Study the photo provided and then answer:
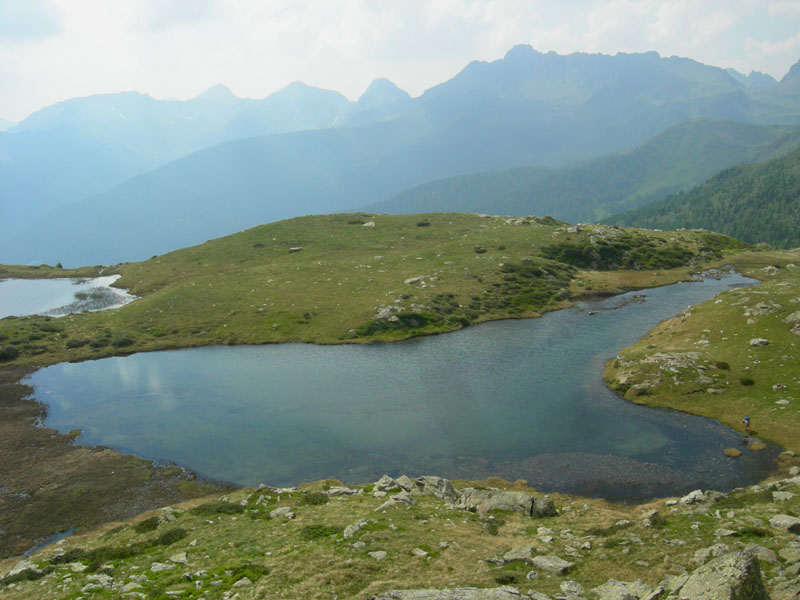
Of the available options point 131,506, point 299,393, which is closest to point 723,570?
point 131,506

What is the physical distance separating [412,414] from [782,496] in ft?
124

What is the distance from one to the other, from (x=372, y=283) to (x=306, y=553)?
89379mm

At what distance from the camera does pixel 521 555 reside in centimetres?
2600

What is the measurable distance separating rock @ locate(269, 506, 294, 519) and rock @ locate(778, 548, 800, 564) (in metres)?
29.2

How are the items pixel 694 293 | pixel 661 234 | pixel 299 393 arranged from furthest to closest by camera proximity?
pixel 661 234
pixel 694 293
pixel 299 393

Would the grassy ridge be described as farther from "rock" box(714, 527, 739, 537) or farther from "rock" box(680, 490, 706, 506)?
"rock" box(714, 527, 739, 537)

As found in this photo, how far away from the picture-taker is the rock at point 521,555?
25306 mm

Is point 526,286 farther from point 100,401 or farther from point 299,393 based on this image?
point 100,401

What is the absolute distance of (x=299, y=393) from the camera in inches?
2697

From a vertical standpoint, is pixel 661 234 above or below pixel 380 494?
above

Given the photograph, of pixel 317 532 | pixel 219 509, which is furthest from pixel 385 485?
pixel 219 509

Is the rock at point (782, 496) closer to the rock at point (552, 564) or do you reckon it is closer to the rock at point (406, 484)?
the rock at point (552, 564)

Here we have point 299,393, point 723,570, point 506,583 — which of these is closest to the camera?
point 723,570

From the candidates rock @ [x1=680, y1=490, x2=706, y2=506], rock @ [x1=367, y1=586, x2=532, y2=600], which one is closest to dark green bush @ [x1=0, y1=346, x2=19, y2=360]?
rock @ [x1=367, y1=586, x2=532, y2=600]
